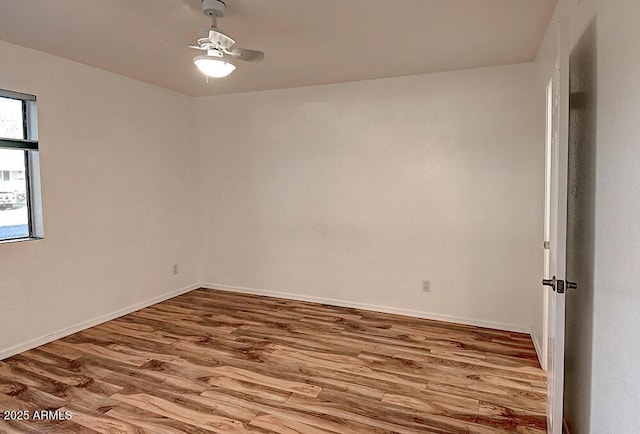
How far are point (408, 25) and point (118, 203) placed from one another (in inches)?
127

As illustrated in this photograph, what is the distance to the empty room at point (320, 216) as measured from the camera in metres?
1.84

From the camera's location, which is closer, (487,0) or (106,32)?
(487,0)

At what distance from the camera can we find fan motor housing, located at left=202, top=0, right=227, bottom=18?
231 centimetres

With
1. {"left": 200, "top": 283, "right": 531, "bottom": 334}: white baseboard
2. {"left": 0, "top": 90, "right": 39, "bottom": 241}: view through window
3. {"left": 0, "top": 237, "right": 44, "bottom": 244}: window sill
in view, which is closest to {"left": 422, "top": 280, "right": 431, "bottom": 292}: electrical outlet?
{"left": 200, "top": 283, "right": 531, "bottom": 334}: white baseboard

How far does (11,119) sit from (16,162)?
35 cm

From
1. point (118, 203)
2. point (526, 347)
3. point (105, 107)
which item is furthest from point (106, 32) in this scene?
point (526, 347)

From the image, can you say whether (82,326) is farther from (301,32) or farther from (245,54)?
(301,32)

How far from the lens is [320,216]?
4.54 meters

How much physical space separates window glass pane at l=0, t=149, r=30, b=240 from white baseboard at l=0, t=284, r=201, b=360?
89 cm

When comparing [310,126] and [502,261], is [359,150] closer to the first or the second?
[310,126]

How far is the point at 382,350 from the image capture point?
3.30 m

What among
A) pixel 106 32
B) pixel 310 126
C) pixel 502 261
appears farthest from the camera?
pixel 310 126

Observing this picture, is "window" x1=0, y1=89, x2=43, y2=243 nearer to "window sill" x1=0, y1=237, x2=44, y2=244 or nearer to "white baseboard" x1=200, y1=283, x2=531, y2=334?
"window sill" x1=0, y1=237, x2=44, y2=244

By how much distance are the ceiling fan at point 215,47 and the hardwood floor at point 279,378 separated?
6.88ft
